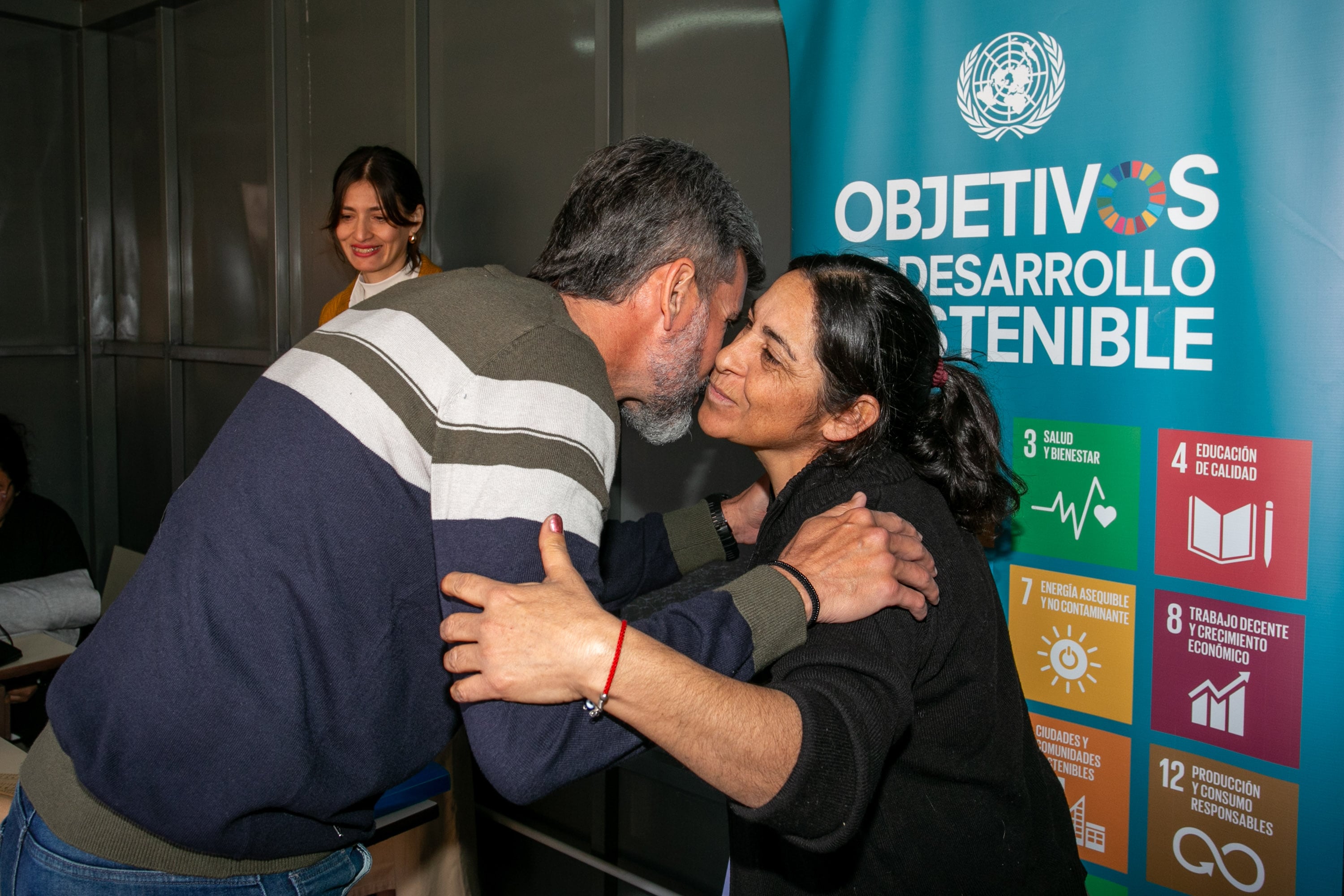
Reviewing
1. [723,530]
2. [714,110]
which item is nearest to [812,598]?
[723,530]

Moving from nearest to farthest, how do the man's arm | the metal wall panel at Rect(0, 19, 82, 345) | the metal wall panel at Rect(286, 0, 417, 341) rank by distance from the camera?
the man's arm, the metal wall panel at Rect(286, 0, 417, 341), the metal wall panel at Rect(0, 19, 82, 345)

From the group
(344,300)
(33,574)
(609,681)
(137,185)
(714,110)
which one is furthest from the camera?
(137,185)

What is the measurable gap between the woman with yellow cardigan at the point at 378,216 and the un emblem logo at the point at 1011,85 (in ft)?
6.53

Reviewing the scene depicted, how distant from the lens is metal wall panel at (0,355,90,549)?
5844 mm

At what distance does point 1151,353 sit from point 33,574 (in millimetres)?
3886

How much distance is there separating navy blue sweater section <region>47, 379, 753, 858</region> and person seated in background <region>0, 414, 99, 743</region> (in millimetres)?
2408

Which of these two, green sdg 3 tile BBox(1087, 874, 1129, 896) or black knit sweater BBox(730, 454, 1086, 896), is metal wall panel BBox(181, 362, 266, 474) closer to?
black knit sweater BBox(730, 454, 1086, 896)

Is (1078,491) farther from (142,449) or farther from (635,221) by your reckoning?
(142,449)

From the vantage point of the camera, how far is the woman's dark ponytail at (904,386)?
1.56 metres

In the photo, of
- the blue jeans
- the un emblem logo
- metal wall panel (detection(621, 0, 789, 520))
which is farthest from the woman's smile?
metal wall panel (detection(621, 0, 789, 520))

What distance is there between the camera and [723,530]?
6.84ft

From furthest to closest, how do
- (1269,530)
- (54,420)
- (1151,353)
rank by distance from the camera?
1. (54,420)
2. (1151,353)
3. (1269,530)

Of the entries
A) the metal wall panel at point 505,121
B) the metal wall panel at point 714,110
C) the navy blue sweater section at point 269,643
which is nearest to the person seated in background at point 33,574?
the metal wall panel at point 505,121

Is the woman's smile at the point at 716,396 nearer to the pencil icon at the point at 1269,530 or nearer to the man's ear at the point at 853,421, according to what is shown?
the man's ear at the point at 853,421
